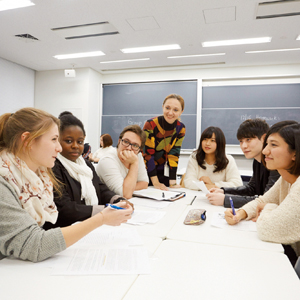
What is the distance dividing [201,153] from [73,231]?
1818mm

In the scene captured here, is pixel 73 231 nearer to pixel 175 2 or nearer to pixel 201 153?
pixel 201 153

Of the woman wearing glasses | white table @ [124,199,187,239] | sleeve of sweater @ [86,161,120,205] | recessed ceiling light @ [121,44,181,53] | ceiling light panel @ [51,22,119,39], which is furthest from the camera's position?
recessed ceiling light @ [121,44,181,53]

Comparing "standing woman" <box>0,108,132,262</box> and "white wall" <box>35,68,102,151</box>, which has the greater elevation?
"white wall" <box>35,68,102,151</box>

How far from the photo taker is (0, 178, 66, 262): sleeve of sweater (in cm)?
80

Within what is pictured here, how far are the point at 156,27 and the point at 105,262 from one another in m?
3.64

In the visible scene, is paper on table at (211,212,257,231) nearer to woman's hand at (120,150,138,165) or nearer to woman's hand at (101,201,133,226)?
woman's hand at (101,201,133,226)

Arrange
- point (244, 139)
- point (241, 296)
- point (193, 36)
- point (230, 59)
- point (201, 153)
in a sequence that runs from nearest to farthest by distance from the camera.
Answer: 1. point (241, 296)
2. point (244, 139)
3. point (201, 153)
4. point (193, 36)
5. point (230, 59)

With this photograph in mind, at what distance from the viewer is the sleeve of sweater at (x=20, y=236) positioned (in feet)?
2.64

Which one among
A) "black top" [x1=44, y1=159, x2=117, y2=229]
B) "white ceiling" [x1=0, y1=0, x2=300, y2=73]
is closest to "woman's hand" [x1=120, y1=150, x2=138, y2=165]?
"black top" [x1=44, y1=159, x2=117, y2=229]

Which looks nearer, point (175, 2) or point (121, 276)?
point (121, 276)

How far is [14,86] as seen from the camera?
18.6ft

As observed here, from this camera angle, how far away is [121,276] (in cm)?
77

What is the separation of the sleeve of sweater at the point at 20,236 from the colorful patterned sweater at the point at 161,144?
67.8 inches

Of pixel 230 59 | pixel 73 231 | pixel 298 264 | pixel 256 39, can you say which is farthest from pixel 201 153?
pixel 230 59
